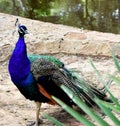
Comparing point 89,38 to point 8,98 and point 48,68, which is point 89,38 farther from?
point 48,68

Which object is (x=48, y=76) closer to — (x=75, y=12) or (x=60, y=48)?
(x=60, y=48)

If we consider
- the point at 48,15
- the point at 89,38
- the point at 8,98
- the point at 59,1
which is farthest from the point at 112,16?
the point at 8,98

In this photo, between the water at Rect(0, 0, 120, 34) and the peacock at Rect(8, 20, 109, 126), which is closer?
the peacock at Rect(8, 20, 109, 126)

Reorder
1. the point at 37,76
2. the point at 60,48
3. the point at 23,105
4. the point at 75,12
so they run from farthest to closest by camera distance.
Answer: the point at 75,12
the point at 60,48
the point at 23,105
the point at 37,76

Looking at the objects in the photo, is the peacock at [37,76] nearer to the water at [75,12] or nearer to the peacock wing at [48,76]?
the peacock wing at [48,76]

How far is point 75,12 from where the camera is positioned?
45.0 feet

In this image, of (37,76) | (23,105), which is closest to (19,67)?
(37,76)

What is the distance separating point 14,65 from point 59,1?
1123 centimetres

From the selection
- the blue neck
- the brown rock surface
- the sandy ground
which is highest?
the blue neck

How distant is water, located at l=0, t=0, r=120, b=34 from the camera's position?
11695 mm

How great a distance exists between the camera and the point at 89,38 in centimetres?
634

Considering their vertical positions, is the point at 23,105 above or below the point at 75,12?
below

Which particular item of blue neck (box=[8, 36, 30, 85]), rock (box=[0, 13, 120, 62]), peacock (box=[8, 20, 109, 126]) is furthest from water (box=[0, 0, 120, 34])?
blue neck (box=[8, 36, 30, 85])

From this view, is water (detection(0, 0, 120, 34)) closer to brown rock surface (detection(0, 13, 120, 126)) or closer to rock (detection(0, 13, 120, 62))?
brown rock surface (detection(0, 13, 120, 126))
